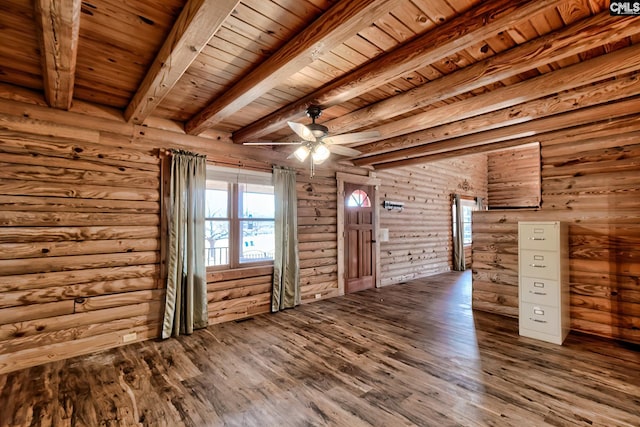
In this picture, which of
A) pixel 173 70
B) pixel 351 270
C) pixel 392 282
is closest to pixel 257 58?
pixel 173 70

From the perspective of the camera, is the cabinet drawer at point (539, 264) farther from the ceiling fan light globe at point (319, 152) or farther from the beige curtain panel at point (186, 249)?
the beige curtain panel at point (186, 249)

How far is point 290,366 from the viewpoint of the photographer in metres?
2.93

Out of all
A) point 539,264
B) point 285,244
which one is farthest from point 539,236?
point 285,244

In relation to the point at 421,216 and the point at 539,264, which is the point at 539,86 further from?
the point at 421,216

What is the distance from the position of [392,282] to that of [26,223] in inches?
242

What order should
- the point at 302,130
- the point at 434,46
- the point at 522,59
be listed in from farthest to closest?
the point at 302,130, the point at 522,59, the point at 434,46

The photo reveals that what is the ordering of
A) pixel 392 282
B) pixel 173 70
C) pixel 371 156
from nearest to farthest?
pixel 173 70
pixel 371 156
pixel 392 282

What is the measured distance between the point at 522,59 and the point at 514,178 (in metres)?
8.23

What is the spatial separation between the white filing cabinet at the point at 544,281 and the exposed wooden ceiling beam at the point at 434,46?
104 inches

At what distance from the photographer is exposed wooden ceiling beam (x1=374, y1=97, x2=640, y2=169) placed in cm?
325

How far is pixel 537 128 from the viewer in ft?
12.3

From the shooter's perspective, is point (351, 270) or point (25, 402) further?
point (351, 270)


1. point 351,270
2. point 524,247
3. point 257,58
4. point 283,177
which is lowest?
point 351,270

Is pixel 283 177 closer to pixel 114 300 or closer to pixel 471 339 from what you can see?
pixel 114 300
